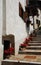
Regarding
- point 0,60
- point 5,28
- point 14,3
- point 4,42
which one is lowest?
point 0,60

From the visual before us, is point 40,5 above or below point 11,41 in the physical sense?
above

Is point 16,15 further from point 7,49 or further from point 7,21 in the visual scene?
point 7,49

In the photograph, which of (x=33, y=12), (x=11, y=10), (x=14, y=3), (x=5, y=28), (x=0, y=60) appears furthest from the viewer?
(x=33, y=12)

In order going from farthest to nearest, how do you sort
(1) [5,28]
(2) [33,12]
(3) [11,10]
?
(2) [33,12] < (3) [11,10] < (1) [5,28]

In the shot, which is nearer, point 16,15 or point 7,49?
point 7,49

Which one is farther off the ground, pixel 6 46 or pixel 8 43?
pixel 8 43

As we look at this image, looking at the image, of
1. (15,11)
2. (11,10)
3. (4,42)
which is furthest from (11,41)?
(15,11)

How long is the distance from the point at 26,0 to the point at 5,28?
6181 millimetres

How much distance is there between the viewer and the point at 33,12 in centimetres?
1239

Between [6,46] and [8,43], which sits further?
[6,46]

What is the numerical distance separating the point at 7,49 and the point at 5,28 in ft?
2.84

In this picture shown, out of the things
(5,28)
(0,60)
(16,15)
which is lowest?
(0,60)

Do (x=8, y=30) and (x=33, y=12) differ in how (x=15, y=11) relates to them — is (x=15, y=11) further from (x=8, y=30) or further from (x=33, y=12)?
(x=33, y=12)

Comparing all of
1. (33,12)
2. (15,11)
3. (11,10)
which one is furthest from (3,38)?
(33,12)
